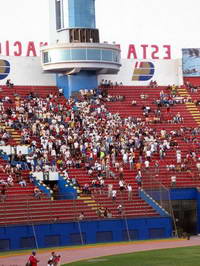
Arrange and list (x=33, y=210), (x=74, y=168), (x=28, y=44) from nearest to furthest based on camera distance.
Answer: (x=33, y=210), (x=74, y=168), (x=28, y=44)

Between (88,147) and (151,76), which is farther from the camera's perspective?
(151,76)

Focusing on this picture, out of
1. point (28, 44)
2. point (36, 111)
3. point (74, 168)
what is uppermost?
point (28, 44)

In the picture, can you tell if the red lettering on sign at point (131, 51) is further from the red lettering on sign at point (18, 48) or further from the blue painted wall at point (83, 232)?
the blue painted wall at point (83, 232)

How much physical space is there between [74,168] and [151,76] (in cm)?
2635

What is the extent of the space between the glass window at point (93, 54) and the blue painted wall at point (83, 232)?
25307mm

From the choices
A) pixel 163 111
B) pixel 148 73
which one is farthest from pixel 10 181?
pixel 148 73

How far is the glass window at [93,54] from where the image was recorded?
90.9 metres

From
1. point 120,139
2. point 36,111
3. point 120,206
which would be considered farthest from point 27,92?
point 120,206

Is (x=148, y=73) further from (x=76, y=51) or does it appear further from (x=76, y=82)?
(x=76, y=51)

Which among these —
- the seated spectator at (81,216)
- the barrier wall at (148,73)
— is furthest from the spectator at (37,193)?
the barrier wall at (148,73)

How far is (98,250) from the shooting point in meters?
62.7

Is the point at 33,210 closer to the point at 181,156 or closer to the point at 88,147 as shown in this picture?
the point at 88,147

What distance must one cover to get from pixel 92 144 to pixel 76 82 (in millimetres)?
13424

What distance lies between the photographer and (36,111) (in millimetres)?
85250
